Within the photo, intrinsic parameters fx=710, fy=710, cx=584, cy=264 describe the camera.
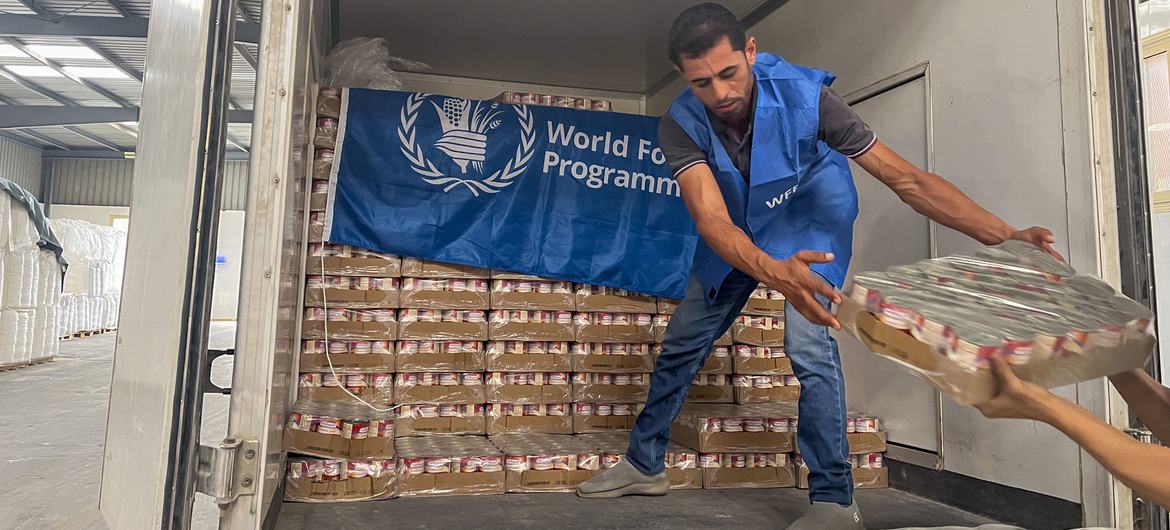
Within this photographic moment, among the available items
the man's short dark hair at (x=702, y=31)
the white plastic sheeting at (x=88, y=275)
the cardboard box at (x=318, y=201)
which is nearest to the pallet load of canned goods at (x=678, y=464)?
the man's short dark hair at (x=702, y=31)

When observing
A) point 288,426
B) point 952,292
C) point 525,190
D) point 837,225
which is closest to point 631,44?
point 525,190

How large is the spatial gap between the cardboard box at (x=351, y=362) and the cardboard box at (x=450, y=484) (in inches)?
33.6

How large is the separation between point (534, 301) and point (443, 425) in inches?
32.1

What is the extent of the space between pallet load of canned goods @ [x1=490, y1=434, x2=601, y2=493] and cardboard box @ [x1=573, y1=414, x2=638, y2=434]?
1.98 feet

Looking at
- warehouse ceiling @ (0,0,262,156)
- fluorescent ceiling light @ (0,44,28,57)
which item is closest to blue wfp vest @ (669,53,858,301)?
warehouse ceiling @ (0,0,262,156)

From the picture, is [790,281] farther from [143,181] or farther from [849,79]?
[849,79]

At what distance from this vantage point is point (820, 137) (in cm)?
240

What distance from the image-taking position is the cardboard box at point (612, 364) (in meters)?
3.87

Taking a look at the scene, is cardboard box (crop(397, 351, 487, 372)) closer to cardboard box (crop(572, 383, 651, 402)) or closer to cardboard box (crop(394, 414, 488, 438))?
cardboard box (crop(394, 414, 488, 438))

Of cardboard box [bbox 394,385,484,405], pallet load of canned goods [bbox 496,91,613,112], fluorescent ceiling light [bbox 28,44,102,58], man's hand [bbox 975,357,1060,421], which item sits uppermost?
fluorescent ceiling light [bbox 28,44,102,58]

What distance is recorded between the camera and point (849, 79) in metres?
3.80

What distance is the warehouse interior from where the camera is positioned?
8.38 feet

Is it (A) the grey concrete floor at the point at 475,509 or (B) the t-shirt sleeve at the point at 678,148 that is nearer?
(B) the t-shirt sleeve at the point at 678,148

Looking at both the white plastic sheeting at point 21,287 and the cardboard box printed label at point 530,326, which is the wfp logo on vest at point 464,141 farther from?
the white plastic sheeting at point 21,287
